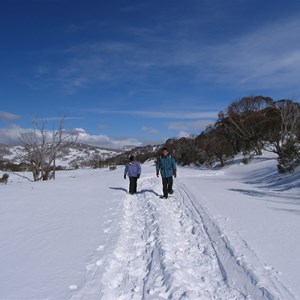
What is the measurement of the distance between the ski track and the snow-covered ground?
0.01m

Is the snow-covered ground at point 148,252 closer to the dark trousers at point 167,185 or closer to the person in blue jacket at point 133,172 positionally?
the dark trousers at point 167,185

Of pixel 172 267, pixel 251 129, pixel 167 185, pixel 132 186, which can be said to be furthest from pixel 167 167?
pixel 251 129

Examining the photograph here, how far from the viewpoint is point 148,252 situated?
5617 mm

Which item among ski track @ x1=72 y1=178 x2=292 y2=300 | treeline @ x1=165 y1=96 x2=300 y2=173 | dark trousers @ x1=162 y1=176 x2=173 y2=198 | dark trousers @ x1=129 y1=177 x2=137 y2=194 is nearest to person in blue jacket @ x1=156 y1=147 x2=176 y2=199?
dark trousers @ x1=162 y1=176 x2=173 y2=198

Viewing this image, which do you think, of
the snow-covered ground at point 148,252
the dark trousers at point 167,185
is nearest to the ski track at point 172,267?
the snow-covered ground at point 148,252

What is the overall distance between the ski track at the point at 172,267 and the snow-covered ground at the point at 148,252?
1cm

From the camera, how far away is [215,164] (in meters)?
45.2

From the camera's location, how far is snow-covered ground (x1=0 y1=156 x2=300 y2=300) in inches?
164

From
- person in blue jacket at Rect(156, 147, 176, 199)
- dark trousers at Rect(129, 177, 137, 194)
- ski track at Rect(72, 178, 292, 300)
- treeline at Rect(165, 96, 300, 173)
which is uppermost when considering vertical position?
treeline at Rect(165, 96, 300, 173)

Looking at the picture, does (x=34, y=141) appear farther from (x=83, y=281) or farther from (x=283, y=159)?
(x=83, y=281)

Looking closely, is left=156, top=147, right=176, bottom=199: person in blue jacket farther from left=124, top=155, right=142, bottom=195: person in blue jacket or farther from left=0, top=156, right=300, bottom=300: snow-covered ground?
left=0, top=156, right=300, bottom=300: snow-covered ground

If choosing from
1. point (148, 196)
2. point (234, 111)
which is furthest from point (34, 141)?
point (234, 111)

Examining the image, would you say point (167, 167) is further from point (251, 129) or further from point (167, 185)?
point (251, 129)

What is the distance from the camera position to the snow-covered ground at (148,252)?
4.16 m
